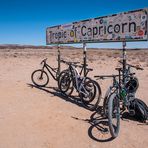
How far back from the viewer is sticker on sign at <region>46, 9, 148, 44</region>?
7.07m

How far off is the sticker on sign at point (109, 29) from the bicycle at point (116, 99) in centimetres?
101

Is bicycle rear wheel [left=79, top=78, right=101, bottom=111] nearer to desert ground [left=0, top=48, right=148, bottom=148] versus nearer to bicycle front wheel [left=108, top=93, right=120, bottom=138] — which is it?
desert ground [left=0, top=48, right=148, bottom=148]

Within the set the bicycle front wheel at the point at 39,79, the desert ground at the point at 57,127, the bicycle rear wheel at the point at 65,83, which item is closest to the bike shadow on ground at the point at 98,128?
the desert ground at the point at 57,127

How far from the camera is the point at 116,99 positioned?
5.92 meters

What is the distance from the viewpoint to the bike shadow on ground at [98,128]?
5555 millimetres

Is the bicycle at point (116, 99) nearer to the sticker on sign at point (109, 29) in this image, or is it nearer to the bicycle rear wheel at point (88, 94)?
the sticker on sign at point (109, 29)

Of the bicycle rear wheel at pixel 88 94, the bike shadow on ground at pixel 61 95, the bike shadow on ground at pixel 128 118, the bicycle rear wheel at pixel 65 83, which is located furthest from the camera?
the bicycle rear wheel at pixel 65 83

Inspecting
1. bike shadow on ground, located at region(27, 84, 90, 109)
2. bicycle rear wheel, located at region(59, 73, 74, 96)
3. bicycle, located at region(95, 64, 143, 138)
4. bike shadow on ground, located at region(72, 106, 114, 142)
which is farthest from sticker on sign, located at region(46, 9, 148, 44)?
bike shadow on ground, located at region(72, 106, 114, 142)

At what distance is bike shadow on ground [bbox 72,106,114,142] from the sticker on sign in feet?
7.03

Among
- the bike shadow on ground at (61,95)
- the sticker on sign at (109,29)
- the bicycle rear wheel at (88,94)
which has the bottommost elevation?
the bike shadow on ground at (61,95)

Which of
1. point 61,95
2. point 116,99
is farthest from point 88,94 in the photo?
point 116,99

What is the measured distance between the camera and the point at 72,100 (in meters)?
8.78

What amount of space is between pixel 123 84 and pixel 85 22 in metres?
3.24

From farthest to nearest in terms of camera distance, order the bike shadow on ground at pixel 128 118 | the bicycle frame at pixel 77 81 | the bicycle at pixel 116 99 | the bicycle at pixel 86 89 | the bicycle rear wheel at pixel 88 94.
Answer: the bicycle frame at pixel 77 81
the bicycle rear wheel at pixel 88 94
the bicycle at pixel 86 89
the bike shadow on ground at pixel 128 118
the bicycle at pixel 116 99
